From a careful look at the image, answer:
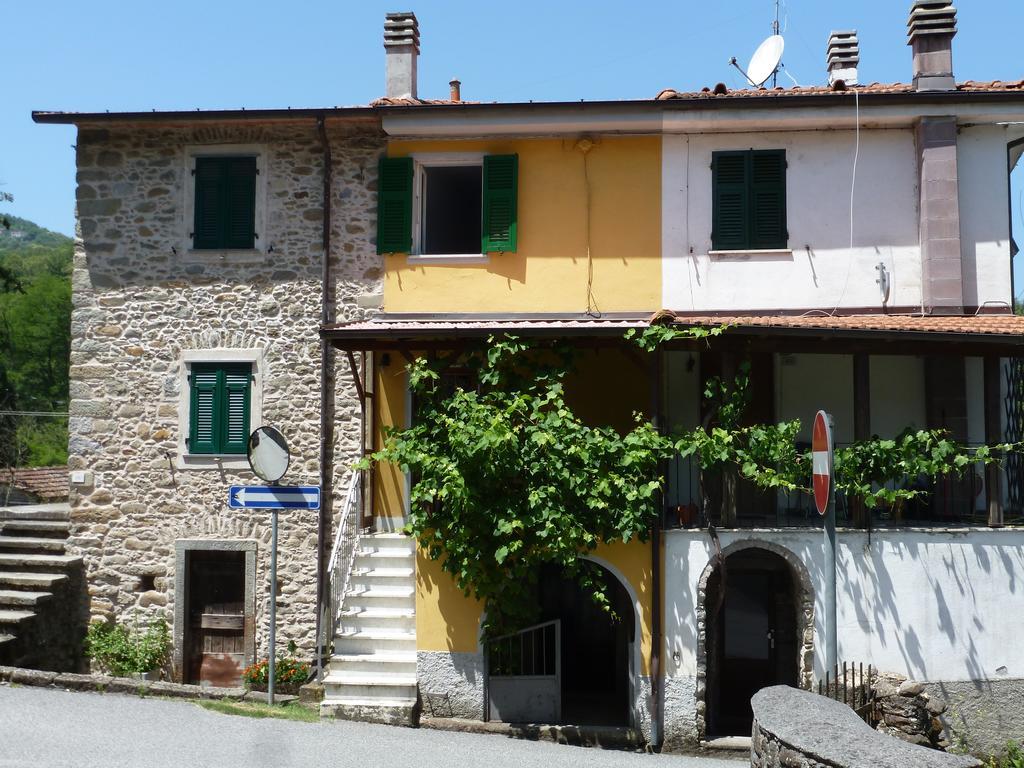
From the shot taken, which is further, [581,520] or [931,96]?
[931,96]

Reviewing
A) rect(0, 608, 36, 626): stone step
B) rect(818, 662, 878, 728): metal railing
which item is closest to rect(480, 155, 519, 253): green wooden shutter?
rect(818, 662, 878, 728): metal railing

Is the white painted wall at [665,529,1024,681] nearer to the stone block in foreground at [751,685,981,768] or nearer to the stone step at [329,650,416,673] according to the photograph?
the stone block in foreground at [751,685,981,768]

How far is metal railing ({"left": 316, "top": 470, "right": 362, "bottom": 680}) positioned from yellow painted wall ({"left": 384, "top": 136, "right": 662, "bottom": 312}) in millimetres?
2469

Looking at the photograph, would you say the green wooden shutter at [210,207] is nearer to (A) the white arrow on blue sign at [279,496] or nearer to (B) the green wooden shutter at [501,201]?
(B) the green wooden shutter at [501,201]

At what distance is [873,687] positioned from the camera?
10.0 metres

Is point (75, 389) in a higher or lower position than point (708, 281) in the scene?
lower

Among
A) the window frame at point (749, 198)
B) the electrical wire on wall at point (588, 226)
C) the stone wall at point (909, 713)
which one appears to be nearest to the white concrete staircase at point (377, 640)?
the electrical wire on wall at point (588, 226)

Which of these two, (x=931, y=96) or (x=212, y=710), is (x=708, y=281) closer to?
(x=931, y=96)

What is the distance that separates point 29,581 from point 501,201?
25.0 ft

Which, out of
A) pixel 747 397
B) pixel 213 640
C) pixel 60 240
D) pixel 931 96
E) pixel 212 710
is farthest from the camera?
pixel 60 240

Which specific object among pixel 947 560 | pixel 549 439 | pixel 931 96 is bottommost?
pixel 947 560

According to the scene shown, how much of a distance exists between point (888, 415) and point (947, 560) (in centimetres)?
251

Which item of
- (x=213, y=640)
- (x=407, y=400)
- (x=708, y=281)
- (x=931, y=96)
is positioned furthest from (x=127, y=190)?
(x=931, y=96)

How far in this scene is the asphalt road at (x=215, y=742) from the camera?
7.96 meters
